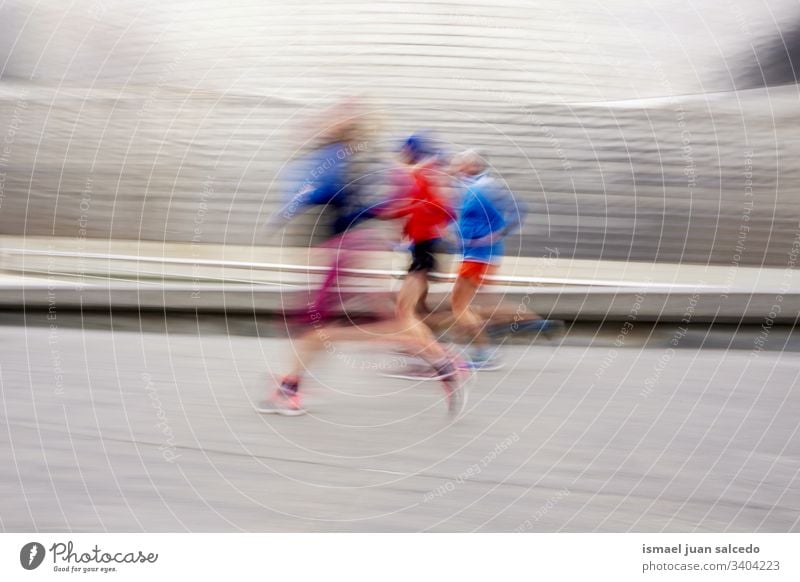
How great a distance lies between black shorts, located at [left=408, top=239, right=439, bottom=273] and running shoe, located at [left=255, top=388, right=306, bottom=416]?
907 millimetres

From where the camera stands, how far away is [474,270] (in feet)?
19.5

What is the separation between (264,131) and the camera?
946 centimetres

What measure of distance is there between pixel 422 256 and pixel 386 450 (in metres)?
1.30

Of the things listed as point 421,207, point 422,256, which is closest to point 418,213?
point 421,207

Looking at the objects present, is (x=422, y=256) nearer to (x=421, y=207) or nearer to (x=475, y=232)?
(x=421, y=207)

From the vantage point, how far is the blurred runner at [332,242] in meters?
4.16

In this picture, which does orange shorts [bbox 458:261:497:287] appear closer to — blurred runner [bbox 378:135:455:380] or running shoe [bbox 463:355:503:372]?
running shoe [bbox 463:355:503:372]

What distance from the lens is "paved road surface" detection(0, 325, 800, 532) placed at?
323 cm

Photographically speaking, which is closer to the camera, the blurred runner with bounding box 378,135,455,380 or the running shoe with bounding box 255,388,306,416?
the running shoe with bounding box 255,388,306,416

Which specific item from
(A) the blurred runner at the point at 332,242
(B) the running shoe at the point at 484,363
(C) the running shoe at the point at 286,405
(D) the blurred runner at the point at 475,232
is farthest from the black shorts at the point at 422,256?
(B) the running shoe at the point at 484,363

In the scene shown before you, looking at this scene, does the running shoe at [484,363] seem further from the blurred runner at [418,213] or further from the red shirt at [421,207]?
the red shirt at [421,207]

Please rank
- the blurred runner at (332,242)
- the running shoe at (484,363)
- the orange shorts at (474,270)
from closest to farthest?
the blurred runner at (332,242), the orange shorts at (474,270), the running shoe at (484,363)

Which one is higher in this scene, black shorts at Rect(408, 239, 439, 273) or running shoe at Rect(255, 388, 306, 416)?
black shorts at Rect(408, 239, 439, 273)

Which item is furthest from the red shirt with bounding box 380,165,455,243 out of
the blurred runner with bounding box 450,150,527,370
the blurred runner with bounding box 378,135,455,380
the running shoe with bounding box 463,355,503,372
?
the running shoe with bounding box 463,355,503,372
